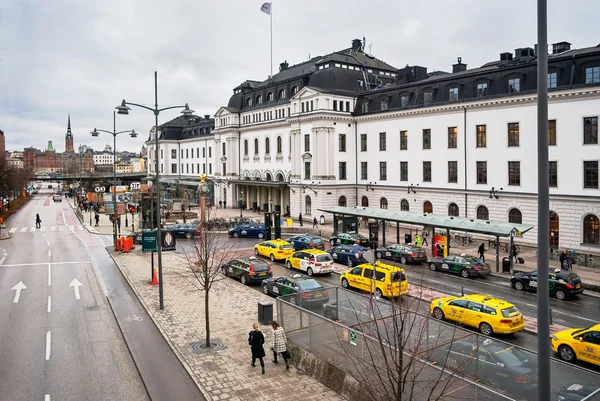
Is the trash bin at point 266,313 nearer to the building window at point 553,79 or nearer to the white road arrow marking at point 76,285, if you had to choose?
the white road arrow marking at point 76,285

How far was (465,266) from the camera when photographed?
2798cm

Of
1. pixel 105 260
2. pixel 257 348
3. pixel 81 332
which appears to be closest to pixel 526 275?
pixel 257 348

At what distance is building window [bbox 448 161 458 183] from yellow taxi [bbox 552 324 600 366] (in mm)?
30374

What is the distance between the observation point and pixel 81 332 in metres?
18.0

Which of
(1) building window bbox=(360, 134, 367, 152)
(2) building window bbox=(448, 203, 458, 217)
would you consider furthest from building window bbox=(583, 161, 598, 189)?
(1) building window bbox=(360, 134, 367, 152)

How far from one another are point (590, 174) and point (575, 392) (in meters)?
29.5

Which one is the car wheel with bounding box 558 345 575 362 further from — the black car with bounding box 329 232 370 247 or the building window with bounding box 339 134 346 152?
the building window with bounding box 339 134 346 152

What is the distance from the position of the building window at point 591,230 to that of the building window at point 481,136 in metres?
10.6

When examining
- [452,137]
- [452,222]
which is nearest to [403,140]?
[452,137]

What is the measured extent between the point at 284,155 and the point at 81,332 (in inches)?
1839

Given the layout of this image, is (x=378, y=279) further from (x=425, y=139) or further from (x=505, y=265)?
(x=425, y=139)

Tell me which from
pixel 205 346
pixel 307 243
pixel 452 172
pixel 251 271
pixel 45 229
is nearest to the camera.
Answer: pixel 205 346

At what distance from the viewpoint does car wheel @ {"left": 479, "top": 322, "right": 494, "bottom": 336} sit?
17562 millimetres

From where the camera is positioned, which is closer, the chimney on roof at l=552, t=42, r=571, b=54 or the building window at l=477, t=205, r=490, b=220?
the building window at l=477, t=205, r=490, b=220
